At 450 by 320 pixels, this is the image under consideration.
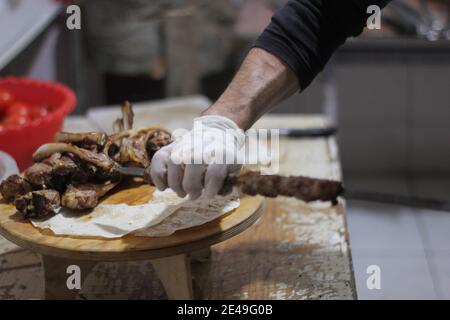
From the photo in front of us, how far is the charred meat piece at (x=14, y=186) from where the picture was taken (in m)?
1.02

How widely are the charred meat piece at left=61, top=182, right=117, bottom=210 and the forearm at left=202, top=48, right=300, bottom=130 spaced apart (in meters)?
0.22

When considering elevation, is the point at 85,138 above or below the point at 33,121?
below

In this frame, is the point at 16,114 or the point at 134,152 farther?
the point at 16,114

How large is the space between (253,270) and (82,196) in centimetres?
35

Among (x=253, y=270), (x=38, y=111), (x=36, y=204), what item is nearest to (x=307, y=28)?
(x=253, y=270)

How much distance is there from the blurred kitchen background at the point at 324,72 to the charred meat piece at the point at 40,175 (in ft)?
3.39

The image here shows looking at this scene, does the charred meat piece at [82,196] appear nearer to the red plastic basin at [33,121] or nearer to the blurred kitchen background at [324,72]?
the red plastic basin at [33,121]

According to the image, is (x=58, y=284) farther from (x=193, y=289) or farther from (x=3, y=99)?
(x=3, y=99)

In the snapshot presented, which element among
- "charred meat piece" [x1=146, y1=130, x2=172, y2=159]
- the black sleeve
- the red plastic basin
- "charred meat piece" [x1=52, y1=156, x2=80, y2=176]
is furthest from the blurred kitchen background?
"charred meat piece" [x1=52, y1=156, x2=80, y2=176]

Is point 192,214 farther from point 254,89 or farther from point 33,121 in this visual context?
point 33,121

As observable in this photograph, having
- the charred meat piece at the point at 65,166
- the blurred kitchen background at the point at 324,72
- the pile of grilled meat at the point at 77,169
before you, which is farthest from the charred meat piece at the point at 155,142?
the blurred kitchen background at the point at 324,72

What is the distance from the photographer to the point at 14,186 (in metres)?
1.03
